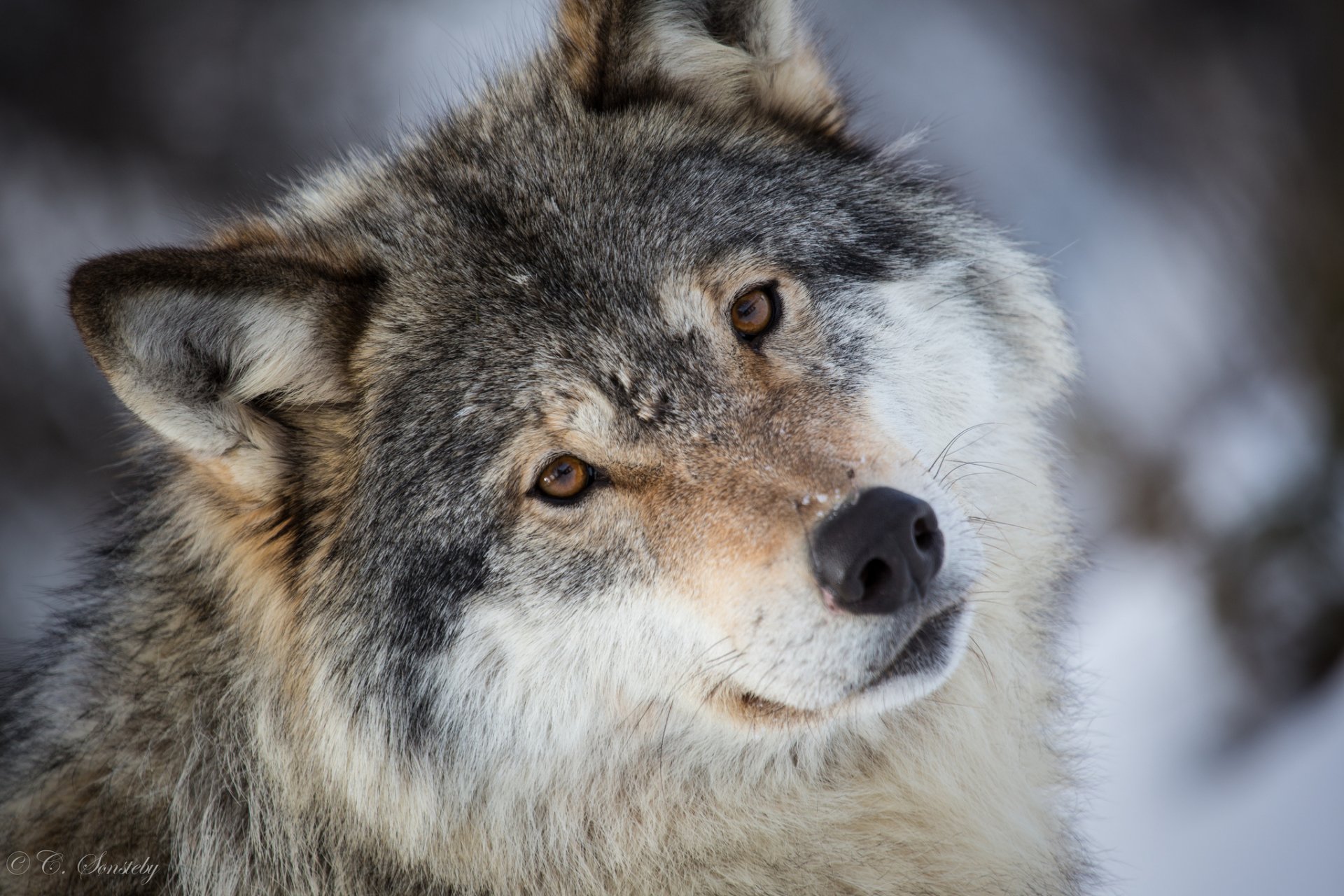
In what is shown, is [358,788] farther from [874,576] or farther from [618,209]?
[618,209]

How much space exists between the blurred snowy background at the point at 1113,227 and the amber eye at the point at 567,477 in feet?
10.9

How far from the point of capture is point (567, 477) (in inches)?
82.2

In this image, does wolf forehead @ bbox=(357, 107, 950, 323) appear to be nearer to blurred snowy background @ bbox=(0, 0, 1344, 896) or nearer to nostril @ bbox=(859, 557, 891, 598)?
nostril @ bbox=(859, 557, 891, 598)

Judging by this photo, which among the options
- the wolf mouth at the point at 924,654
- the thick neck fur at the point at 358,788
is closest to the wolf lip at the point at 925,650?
the wolf mouth at the point at 924,654

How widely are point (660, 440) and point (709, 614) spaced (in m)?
0.39

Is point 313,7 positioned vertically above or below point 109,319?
above

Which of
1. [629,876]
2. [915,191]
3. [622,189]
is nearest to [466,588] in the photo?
[629,876]

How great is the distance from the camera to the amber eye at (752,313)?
2180 mm

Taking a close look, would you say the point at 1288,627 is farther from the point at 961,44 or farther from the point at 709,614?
the point at 709,614

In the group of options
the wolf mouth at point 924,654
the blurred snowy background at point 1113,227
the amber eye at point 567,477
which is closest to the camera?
the wolf mouth at point 924,654

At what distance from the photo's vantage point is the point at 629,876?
2221 millimetres

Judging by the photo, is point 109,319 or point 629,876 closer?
point 109,319

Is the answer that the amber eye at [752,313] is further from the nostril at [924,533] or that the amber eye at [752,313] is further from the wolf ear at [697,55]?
the wolf ear at [697,55]

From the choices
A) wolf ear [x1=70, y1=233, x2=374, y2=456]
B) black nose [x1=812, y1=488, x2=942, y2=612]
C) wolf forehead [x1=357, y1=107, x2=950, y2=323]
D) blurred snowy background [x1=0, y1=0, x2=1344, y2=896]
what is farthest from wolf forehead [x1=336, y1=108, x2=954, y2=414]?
blurred snowy background [x1=0, y1=0, x2=1344, y2=896]
